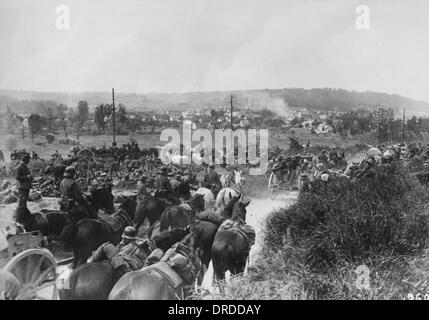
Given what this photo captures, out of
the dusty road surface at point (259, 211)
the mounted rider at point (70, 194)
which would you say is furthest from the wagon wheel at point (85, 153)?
the dusty road surface at point (259, 211)

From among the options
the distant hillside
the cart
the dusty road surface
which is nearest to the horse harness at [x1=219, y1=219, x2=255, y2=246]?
the dusty road surface

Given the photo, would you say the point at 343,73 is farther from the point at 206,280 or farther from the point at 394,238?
the point at 206,280

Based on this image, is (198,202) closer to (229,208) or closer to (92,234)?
(229,208)

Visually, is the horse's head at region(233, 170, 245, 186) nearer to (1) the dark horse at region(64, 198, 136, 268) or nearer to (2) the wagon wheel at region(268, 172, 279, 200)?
(2) the wagon wheel at region(268, 172, 279, 200)

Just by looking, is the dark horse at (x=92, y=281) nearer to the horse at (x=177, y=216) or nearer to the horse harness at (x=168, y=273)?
the horse harness at (x=168, y=273)

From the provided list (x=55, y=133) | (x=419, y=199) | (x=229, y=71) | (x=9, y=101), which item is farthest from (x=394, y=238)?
(x=9, y=101)
